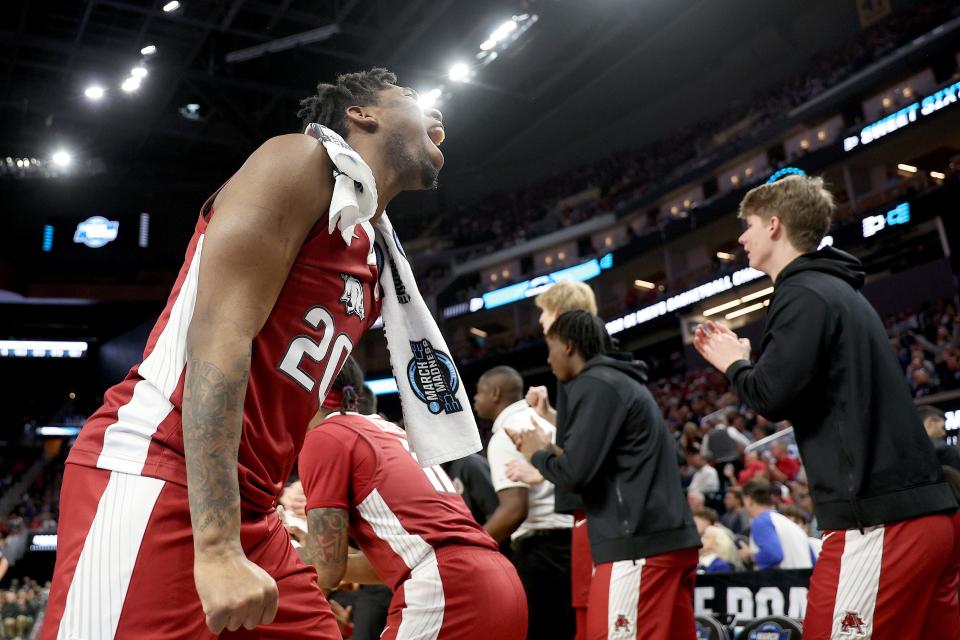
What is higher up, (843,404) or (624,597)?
(843,404)

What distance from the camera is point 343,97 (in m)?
2.04

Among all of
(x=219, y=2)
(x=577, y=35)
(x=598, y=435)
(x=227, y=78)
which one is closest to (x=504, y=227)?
(x=577, y=35)

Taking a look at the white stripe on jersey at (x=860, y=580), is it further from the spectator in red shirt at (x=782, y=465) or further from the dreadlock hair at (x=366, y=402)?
the spectator in red shirt at (x=782, y=465)

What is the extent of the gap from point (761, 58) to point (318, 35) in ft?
53.4

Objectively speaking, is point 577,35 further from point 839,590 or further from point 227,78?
point 839,590

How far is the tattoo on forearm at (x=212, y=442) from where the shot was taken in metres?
1.30

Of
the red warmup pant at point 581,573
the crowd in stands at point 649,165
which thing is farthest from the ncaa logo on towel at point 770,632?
the crowd in stands at point 649,165

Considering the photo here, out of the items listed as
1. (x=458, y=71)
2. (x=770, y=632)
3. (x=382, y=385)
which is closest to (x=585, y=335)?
(x=770, y=632)

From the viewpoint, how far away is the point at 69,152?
25.7 meters

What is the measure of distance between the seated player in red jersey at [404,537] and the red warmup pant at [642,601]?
59 cm

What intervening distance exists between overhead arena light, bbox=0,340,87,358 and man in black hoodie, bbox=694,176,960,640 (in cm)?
2849

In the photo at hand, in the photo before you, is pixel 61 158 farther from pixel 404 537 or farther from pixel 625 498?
pixel 404 537

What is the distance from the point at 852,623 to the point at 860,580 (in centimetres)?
12

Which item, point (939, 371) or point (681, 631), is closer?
point (681, 631)
